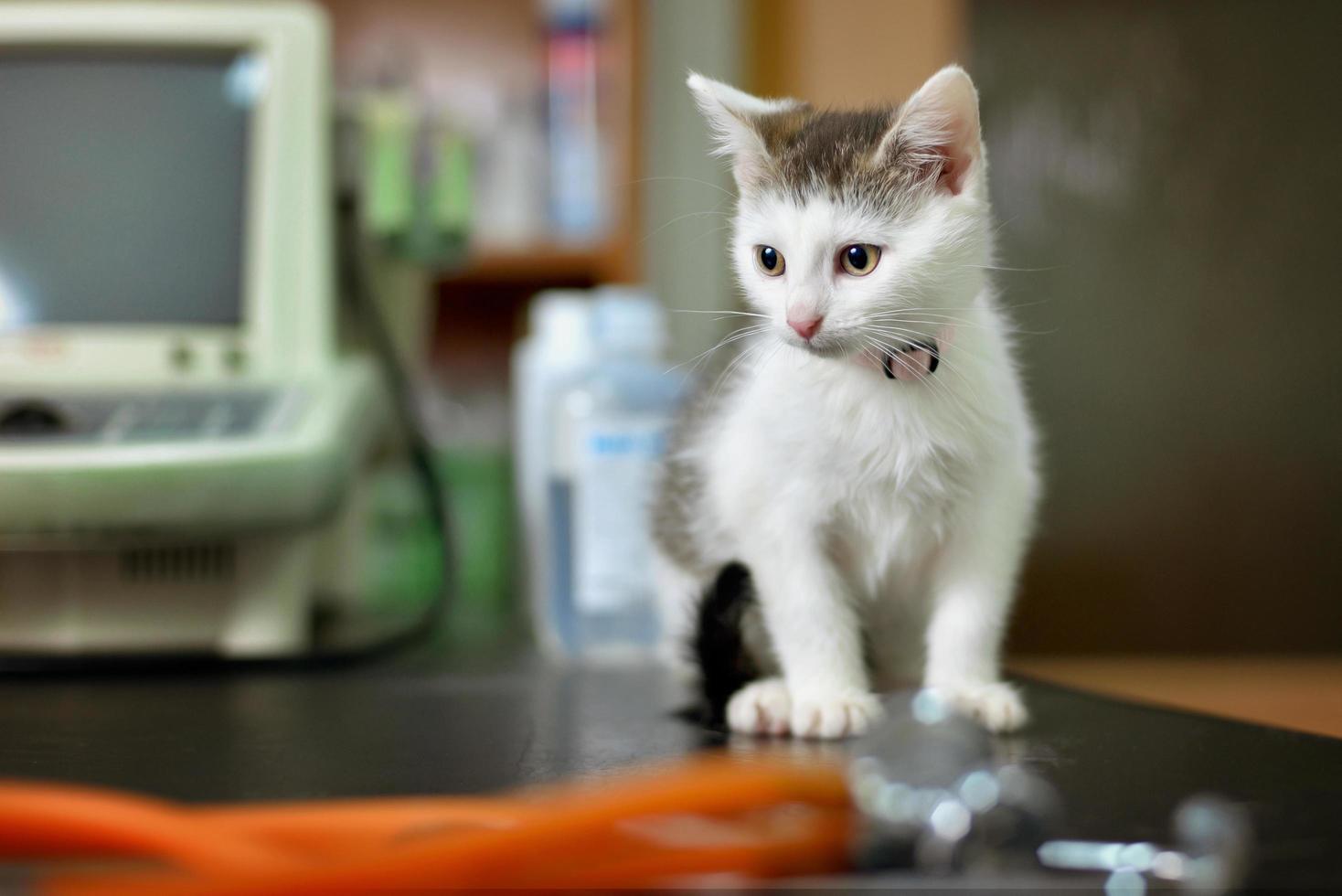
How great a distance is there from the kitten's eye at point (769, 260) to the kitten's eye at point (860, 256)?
0.14 ft

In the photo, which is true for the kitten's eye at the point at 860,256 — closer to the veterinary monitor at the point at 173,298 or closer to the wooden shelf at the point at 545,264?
the veterinary monitor at the point at 173,298

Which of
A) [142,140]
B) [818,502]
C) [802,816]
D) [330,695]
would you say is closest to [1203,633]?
[818,502]

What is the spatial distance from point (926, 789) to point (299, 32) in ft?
3.28

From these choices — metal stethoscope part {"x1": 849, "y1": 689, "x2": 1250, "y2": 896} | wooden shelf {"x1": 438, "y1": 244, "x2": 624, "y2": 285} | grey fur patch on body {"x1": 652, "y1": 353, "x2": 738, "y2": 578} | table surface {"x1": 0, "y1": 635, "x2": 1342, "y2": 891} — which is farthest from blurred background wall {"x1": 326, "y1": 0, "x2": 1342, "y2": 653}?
metal stethoscope part {"x1": 849, "y1": 689, "x2": 1250, "y2": 896}

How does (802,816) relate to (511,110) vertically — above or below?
below

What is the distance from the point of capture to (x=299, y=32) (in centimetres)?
114

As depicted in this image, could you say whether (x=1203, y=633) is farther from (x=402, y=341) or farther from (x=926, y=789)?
(x=926, y=789)

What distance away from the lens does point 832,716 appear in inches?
26.3

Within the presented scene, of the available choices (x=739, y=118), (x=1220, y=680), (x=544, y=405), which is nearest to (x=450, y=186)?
(x=544, y=405)

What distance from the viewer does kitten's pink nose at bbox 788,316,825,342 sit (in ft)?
2.06

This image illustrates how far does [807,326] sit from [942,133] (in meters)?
0.13

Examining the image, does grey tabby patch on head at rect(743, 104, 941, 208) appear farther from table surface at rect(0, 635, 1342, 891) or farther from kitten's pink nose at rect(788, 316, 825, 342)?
table surface at rect(0, 635, 1342, 891)

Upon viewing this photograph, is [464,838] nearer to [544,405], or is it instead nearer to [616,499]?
[616,499]

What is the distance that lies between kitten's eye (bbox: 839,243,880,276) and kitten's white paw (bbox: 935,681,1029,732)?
0.82ft
